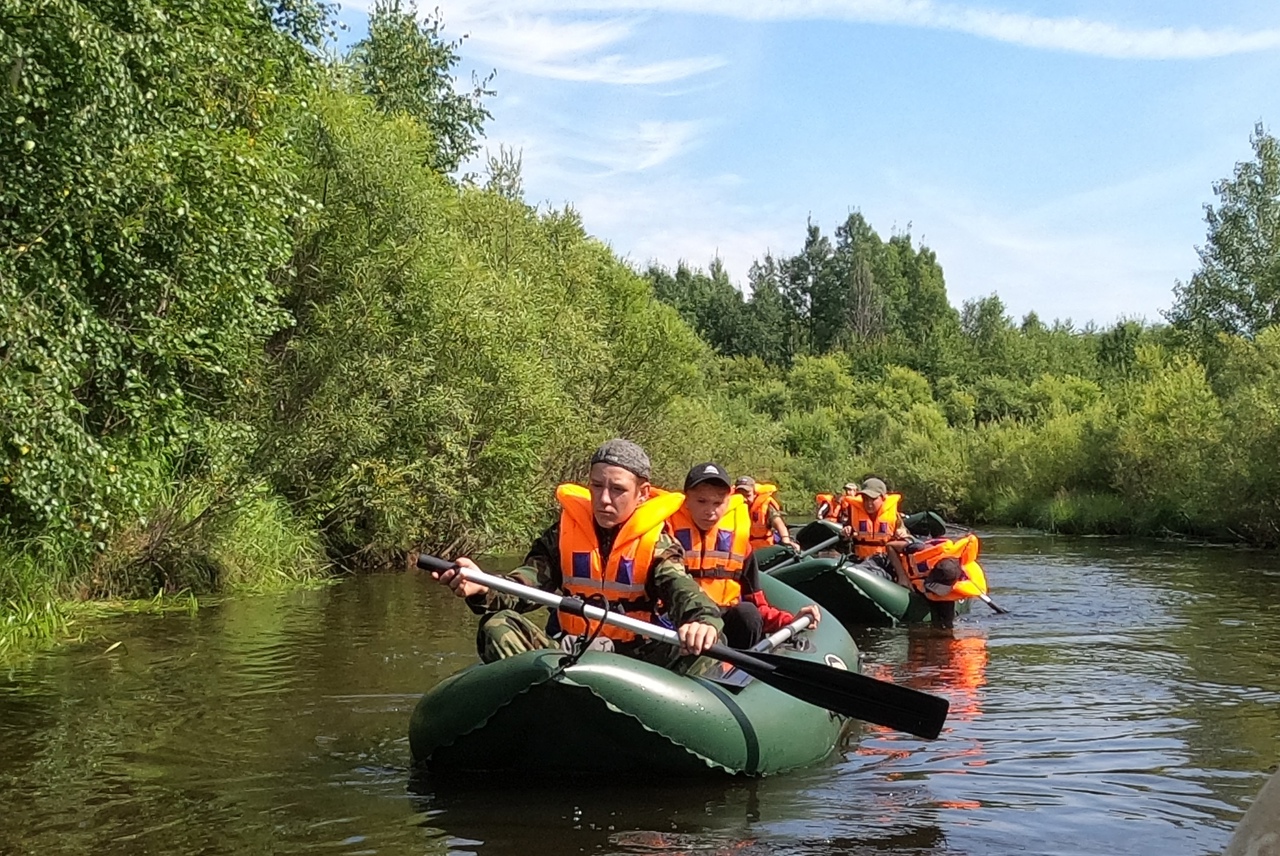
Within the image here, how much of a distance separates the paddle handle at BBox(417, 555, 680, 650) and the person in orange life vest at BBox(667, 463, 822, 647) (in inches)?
38.1

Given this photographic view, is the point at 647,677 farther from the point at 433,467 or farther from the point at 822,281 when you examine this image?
the point at 822,281

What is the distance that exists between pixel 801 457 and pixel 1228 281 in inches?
485

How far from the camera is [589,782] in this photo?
4664 millimetres

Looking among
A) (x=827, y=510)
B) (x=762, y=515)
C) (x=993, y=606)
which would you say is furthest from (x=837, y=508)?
(x=993, y=606)

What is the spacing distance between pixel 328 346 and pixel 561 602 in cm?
909

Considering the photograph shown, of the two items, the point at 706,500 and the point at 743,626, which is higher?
the point at 706,500

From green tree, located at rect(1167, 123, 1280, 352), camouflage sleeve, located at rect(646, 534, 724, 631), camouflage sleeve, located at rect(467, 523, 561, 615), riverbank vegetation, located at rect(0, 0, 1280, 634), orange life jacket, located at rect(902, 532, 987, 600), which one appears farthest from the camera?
green tree, located at rect(1167, 123, 1280, 352)

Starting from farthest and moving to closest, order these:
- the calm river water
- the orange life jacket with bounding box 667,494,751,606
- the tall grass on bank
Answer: the tall grass on bank
the orange life jacket with bounding box 667,494,751,606
the calm river water

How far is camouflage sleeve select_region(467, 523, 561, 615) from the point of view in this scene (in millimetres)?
4984

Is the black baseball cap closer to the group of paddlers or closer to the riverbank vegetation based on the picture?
the group of paddlers

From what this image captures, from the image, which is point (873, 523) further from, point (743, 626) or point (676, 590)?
point (676, 590)

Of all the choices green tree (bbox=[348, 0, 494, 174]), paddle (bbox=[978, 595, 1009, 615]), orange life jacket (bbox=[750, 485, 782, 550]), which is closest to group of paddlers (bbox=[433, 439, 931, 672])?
paddle (bbox=[978, 595, 1009, 615])

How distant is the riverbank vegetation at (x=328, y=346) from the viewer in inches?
294

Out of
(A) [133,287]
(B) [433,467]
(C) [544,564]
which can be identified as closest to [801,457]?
(B) [433,467]
